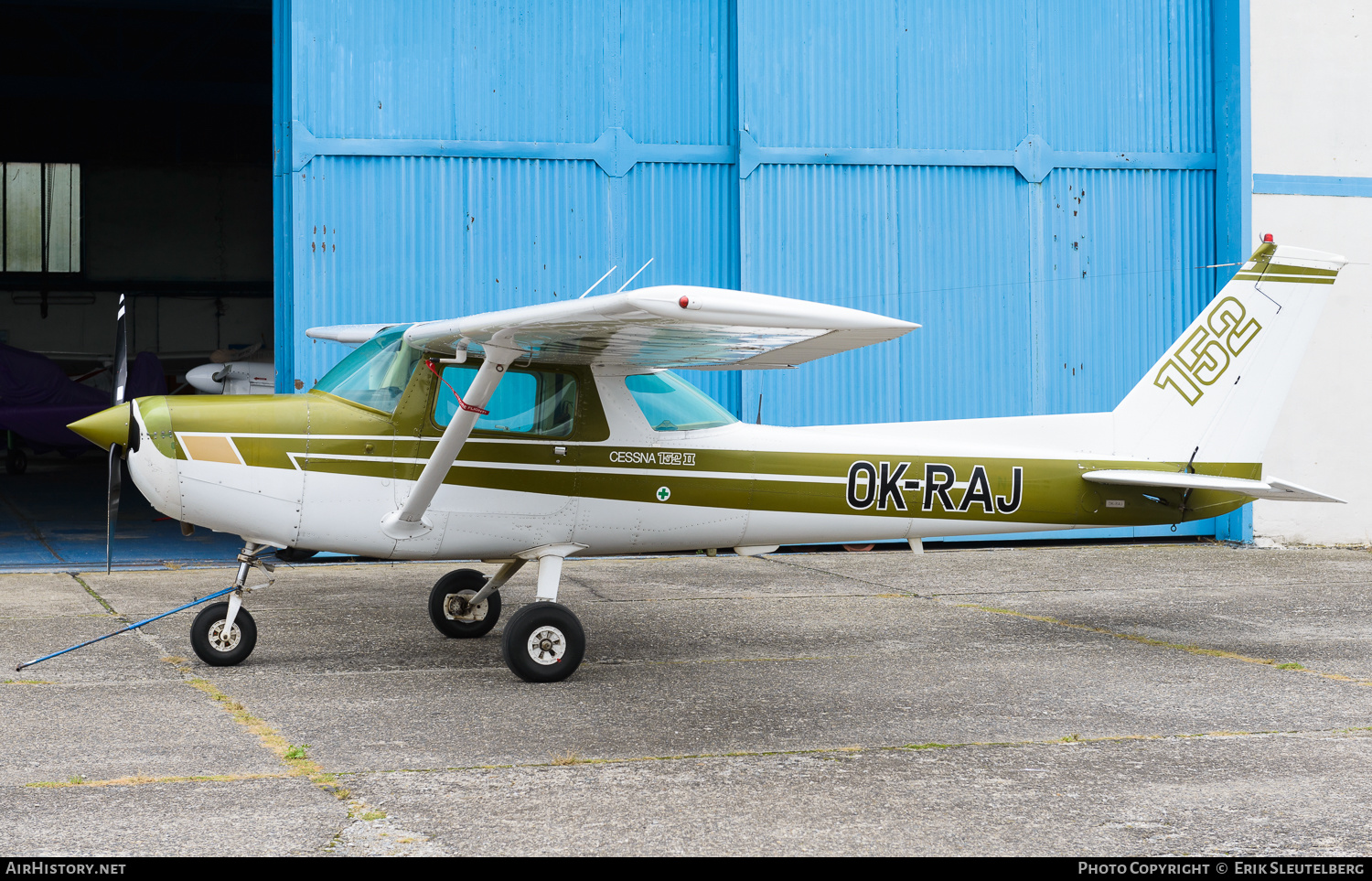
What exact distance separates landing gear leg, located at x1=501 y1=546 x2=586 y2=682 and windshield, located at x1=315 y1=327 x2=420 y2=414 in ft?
4.73

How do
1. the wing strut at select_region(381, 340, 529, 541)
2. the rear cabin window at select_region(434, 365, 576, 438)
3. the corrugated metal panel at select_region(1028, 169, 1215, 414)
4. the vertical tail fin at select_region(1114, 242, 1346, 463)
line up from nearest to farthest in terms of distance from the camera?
the wing strut at select_region(381, 340, 529, 541) → the rear cabin window at select_region(434, 365, 576, 438) → the vertical tail fin at select_region(1114, 242, 1346, 463) → the corrugated metal panel at select_region(1028, 169, 1215, 414)

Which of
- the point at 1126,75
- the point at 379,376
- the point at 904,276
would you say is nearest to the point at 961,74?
the point at 1126,75

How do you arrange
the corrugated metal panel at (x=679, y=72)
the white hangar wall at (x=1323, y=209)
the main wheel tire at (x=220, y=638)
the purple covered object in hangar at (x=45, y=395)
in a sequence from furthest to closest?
1. the purple covered object in hangar at (x=45, y=395)
2. the white hangar wall at (x=1323, y=209)
3. the corrugated metal panel at (x=679, y=72)
4. the main wheel tire at (x=220, y=638)

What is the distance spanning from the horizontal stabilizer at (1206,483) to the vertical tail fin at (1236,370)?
0.23 m

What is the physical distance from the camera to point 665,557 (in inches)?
485

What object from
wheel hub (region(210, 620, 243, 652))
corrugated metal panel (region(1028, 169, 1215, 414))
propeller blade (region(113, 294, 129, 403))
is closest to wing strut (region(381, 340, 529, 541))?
wheel hub (region(210, 620, 243, 652))

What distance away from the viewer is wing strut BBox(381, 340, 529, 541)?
6.14 meters

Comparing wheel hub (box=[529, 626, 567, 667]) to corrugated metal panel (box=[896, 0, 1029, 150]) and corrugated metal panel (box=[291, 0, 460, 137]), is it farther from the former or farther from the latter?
corrugated metal panel (box=[896, 0, 1029, 150])

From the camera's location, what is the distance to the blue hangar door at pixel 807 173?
462 inches

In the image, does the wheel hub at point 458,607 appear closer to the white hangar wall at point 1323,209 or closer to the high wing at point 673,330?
the high wing at point 673,330

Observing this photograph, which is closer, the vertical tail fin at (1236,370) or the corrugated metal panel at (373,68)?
the vertical tail fin at (1236,370)

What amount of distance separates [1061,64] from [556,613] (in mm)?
9558

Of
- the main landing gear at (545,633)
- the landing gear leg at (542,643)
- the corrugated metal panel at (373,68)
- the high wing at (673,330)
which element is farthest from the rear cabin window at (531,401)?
the corrugated metal panel at (373,68)

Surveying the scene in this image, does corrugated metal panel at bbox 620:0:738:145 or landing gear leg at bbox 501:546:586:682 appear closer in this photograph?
landing gear leg at bbox 501:546:586:682
